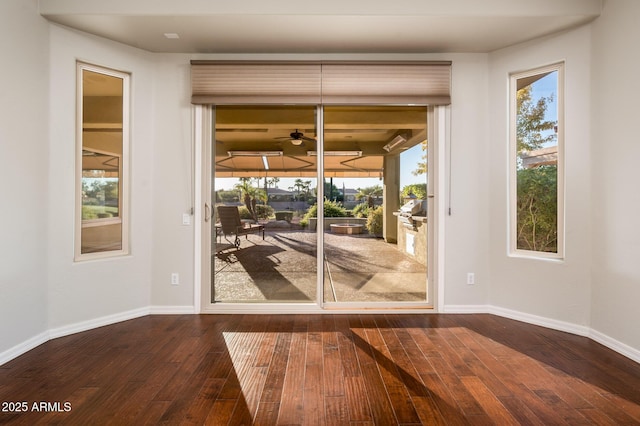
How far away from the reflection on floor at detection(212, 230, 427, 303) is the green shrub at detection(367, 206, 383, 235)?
9cm

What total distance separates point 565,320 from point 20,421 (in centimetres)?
393

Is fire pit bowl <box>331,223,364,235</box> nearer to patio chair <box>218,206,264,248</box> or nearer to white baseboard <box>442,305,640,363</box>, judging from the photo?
patio chair <box>218,206,264,248</box>

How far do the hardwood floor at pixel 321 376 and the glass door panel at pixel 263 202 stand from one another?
0.52m

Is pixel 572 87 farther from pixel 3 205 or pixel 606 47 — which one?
pixel 3 205

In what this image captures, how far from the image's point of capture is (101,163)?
3391 mm

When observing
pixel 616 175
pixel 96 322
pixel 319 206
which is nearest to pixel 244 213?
pixel 319 206

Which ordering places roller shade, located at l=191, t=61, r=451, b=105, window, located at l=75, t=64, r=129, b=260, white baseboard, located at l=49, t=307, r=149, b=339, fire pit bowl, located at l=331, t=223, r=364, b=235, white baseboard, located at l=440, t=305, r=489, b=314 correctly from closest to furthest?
white baseboard, located at l=49, t=307, r=149, b=339, window, located at l=75, t=64, r=129, b=260, roller shade, located at l=191, t=61, r=451, b=105, white baseboard, located at l=440, t=305, r=489, b=314, fire pit bowl, located at l=331, t=223, r=364, b=235

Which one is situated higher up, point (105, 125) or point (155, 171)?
point (105, 125)

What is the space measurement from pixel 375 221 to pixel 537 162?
1.61 meters

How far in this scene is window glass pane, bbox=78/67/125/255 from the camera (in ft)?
10.8

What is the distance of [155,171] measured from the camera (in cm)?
365

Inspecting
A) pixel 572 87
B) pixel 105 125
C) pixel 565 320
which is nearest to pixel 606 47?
pixel 572 87

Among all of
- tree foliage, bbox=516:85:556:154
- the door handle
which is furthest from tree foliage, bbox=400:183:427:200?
the door handle

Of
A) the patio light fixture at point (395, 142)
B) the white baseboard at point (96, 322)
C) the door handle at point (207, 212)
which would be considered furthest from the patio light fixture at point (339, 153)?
the white baseboard at point (96, 322)
